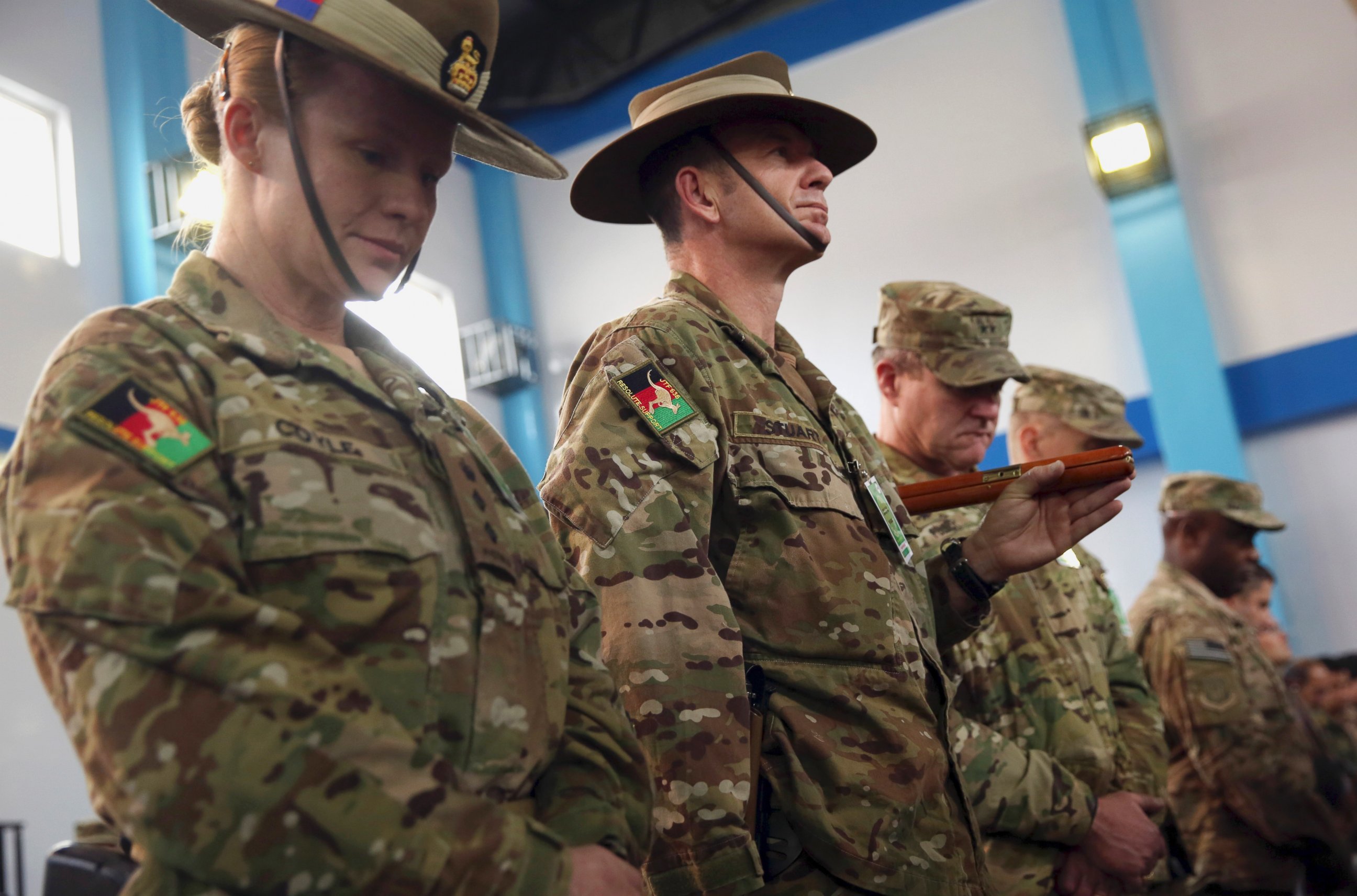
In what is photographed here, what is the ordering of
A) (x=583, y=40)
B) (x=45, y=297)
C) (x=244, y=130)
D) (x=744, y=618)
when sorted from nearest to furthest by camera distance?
(x=244, y=130) → (x=744, y=618) → (x=45, y=297) → (x=583, y=40)

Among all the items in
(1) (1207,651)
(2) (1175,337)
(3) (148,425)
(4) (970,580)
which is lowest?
(1) (1207,651)

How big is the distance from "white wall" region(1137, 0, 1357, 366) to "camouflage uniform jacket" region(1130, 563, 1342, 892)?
9.07 ft

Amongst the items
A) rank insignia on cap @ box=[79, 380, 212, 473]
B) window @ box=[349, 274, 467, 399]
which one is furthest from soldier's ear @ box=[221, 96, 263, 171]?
window @ box=[349, 274, 467, 399]

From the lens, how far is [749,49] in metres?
7.14

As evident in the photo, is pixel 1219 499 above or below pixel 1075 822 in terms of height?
above

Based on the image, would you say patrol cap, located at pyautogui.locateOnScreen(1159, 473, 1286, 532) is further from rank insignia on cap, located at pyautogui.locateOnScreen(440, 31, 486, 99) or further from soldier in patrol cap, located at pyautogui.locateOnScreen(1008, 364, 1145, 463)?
rank insignia on cap, located at pyautogui.locateOnScreen(440, 31, 486, 99)

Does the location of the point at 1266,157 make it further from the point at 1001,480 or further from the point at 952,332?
the point at 1001,480

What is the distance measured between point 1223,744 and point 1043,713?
1160mm

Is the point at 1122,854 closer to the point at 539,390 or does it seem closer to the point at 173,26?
the point at 173,26

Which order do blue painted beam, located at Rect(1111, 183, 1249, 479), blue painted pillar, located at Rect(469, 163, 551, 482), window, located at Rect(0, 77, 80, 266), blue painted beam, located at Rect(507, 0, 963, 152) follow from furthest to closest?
blue painted pillar, located at Rect(469, 163, 551, 482) < blue painted beam, located at Rect(507, 0, 963, 152) < blue painted beam, located at Rect(1111, 183, 1249, 479) < window, located at Rect(0, 77, 80, 266)

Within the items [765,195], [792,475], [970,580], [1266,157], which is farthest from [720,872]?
[1266,157]

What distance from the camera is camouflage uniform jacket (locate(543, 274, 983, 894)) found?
4.44 feet

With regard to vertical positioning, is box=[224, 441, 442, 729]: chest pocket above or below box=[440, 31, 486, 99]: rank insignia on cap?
below

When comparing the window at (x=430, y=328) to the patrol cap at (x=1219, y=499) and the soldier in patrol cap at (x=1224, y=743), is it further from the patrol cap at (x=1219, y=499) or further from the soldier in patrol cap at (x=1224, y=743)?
the soldier in patrol cap at (x=1224, y=743)
